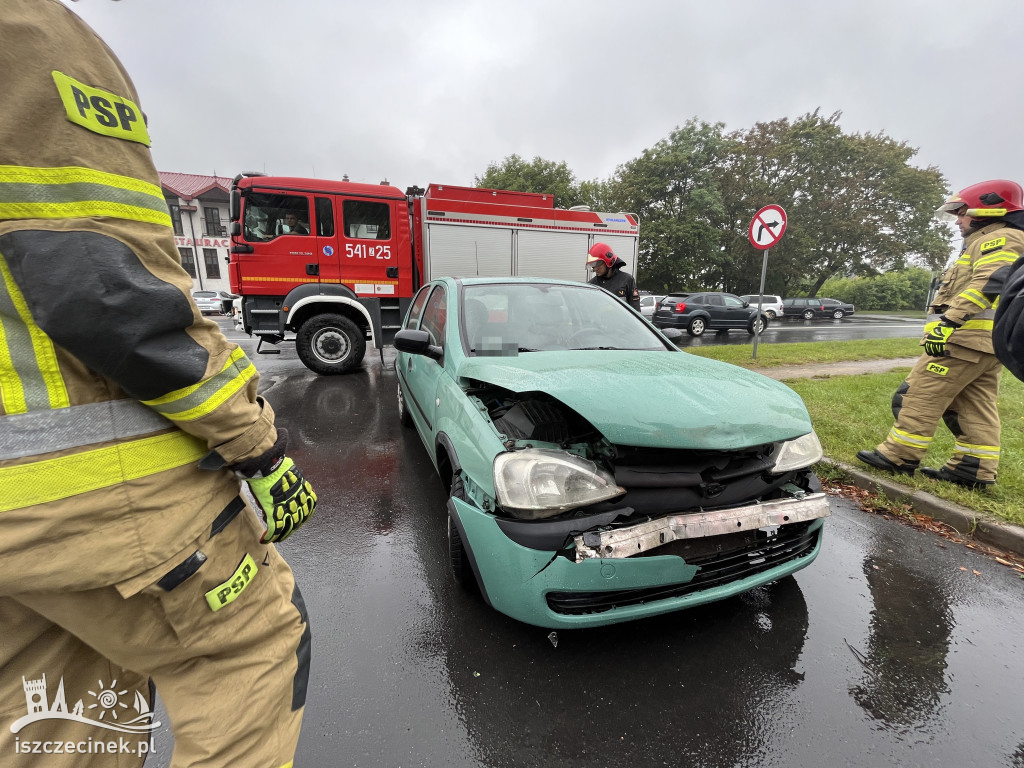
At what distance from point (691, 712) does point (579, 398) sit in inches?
48.0

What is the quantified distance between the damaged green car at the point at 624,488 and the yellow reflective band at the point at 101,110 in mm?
1333

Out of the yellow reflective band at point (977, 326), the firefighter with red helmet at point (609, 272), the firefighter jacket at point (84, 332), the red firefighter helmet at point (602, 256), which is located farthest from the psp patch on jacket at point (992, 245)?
the firefighter jacket at point (84, 332)

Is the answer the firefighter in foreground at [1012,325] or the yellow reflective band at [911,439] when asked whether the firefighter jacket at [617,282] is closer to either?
the yellow reflective band at [911,439]

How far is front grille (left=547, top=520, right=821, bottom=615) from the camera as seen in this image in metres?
1.66

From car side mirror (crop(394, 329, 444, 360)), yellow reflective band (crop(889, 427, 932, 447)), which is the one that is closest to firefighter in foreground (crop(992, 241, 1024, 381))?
car side mirror (crop(394, 329, 444, 360))

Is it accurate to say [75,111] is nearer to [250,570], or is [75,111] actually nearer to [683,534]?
[250,570]

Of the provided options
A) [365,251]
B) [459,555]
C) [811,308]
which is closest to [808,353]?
[365,251]

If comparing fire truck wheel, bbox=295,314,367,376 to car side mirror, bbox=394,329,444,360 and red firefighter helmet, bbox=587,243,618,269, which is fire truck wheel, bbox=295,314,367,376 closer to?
red firefighter helmet, bbox=587,243,618,269

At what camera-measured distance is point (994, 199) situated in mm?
2953

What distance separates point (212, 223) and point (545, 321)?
35497mm

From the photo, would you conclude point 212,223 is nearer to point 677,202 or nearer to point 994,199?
→ point 677,202

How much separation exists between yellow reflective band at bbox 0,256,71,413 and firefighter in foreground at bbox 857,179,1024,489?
4.35m

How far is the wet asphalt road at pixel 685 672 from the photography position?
1.49m

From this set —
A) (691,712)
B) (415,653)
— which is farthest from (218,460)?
(691,712)
